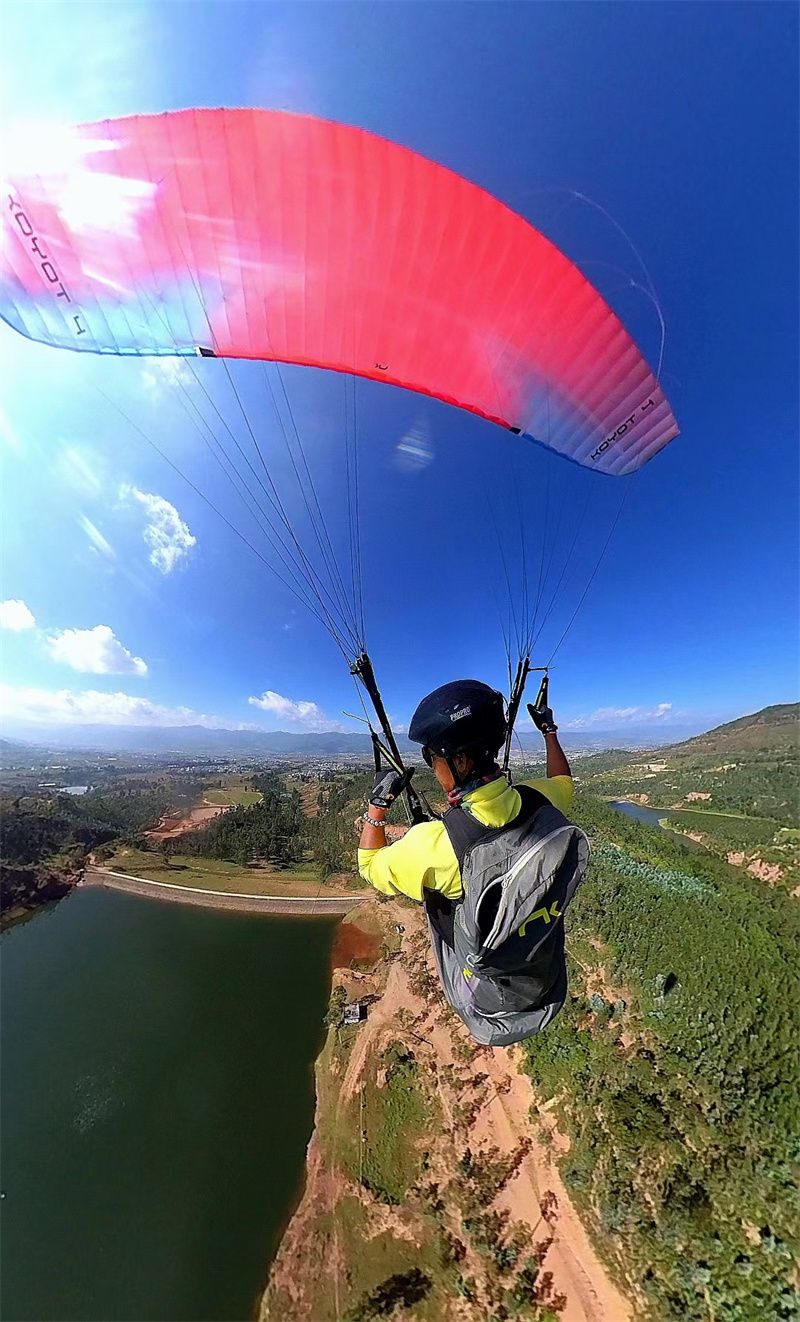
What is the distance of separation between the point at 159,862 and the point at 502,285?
33.7 metres

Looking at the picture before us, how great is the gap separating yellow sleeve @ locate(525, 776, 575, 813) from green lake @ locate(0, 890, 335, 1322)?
11.8 m

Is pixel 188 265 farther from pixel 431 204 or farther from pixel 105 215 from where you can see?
pixel 431 204

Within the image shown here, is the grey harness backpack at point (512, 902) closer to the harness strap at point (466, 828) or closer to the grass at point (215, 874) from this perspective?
the harness strap at point (466, 828)

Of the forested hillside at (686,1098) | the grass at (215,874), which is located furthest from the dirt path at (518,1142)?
the grass at (215,874)

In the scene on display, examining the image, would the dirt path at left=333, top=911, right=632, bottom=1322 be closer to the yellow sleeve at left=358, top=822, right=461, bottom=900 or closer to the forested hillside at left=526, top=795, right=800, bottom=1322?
the forested hillside at left=526, top=795, right=800, bottom=1322

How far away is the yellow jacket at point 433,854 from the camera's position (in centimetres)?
164

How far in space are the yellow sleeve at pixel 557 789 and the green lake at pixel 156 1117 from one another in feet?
38.8

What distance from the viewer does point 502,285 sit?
328cm

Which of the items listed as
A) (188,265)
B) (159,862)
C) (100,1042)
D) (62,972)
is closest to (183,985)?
(100,1042)

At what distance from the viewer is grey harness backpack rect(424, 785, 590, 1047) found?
1.54 meters

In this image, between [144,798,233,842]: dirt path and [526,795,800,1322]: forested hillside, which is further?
[144,798,233,842]: dirt path

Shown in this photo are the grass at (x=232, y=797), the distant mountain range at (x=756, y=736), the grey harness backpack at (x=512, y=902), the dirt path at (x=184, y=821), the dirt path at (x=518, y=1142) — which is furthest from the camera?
the distant mountain range at (x=756, y=736)

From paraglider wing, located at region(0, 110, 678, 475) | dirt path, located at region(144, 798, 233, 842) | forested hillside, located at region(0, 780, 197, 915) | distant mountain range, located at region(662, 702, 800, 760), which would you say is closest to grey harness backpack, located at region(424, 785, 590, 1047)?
paraglider wing, located at region(0, 110, 678, 475)

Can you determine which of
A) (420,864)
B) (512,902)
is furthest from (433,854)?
(512,902)
